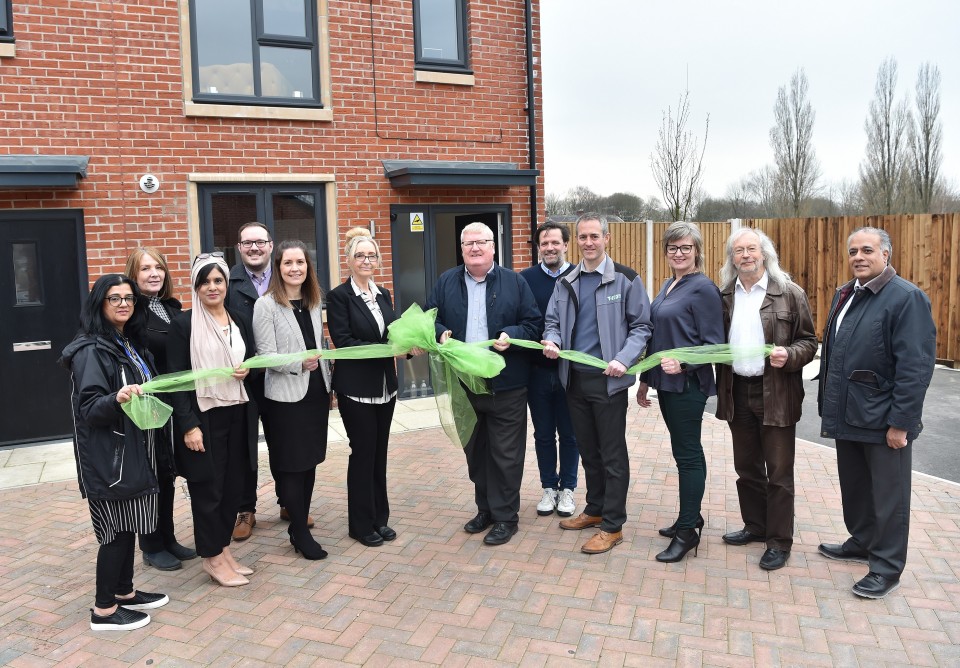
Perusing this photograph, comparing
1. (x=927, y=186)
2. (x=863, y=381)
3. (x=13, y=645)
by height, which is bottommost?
(x=13, y=645)

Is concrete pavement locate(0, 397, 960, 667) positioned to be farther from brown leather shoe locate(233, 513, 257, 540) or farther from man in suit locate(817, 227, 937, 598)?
man in suit locate(817, 227, 937, 598)

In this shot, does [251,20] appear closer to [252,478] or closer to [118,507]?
[252,478]

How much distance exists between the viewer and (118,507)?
3611 millimetres

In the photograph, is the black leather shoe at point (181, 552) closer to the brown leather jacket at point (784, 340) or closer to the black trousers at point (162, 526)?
the black trousers at point (162, 526)

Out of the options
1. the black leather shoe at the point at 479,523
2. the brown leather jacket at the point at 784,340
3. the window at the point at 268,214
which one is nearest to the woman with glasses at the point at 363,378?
the black leather shoe at the point at 479,523

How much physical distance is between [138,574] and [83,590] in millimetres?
306

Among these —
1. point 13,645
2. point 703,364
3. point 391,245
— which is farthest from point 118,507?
point 391,245

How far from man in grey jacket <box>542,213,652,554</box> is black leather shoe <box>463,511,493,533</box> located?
0.77 meters

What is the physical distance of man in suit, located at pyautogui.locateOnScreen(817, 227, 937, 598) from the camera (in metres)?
3.74

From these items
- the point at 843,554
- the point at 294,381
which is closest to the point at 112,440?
the point at 294,381

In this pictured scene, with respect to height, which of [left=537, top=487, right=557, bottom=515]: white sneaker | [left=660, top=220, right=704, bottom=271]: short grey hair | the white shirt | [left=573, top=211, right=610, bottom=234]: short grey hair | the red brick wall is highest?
the red brick wall

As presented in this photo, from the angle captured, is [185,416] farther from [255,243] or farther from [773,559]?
[773,559]

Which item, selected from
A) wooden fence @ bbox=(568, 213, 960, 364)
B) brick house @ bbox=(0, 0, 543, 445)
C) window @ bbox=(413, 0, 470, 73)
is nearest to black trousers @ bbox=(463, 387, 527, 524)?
brick house @ bbox=(0, 0, 543, 445)

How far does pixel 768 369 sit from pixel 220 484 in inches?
130
